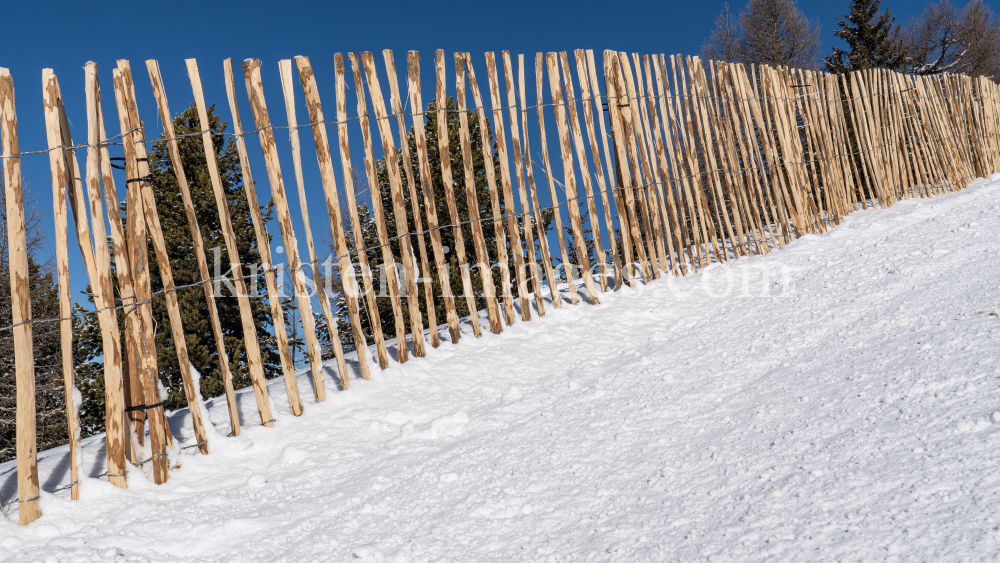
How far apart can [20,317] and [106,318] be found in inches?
12.6

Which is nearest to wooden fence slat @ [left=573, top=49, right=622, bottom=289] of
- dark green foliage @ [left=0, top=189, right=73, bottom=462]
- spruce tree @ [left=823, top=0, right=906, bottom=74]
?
dark green foliage @ [left=0, top=189, right=73, bottom=462]

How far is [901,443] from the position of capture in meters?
2.15

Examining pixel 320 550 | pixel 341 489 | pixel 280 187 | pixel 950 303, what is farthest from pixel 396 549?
pixel 950 303

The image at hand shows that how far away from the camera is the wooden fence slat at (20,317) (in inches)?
102

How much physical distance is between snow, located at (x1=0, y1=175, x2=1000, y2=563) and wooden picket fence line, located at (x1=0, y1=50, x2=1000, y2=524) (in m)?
0.32

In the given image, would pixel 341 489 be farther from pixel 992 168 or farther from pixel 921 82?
pixel 992 168

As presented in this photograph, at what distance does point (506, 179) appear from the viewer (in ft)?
15.5

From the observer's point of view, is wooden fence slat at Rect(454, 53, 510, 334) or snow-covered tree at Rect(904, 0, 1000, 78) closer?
wooden fence slat at Rect(454, 53, 510, 334)

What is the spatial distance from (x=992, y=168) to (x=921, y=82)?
7.97 ft

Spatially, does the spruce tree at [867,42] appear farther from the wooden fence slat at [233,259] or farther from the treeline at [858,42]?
the wooden fence slat at [233,259]

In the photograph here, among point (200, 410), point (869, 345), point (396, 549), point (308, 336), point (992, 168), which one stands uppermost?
point (992, 168)

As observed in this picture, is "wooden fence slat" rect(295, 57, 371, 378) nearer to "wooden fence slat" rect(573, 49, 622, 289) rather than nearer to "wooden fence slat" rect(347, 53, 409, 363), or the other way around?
"wooden fence slat" rect(347, 53, 409, 363)

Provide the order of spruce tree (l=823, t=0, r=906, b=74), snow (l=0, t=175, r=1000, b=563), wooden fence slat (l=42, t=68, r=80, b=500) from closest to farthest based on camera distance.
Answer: snow (l=0, t=175, r=1000, b=563) → wooden fence slat (l=42, t=68, r=80, b=500) → spruce tree (l=823, t=0, r=906, b=74)

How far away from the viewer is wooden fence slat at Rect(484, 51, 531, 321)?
177 inches
